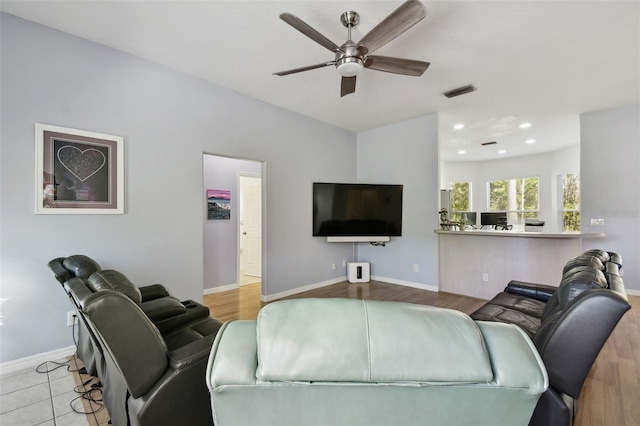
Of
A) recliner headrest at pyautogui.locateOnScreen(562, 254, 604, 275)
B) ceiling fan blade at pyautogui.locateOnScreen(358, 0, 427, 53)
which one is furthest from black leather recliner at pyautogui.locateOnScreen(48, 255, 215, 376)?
recliner headrest at pyautogui.locateOnScreen(562, 254, 604, 275)

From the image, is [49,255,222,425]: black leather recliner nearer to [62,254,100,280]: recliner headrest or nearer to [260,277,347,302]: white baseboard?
[62,254,100,280]: recliner headrest

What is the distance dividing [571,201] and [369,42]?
26.0 feet

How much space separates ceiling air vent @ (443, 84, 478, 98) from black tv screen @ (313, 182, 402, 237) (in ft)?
5.34

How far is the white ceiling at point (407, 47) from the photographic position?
89.1 inches

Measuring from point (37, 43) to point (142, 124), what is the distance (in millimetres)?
953

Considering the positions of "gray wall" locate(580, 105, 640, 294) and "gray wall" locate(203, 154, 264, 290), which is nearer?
"gray wall" locate(580, 105, 640, 294)

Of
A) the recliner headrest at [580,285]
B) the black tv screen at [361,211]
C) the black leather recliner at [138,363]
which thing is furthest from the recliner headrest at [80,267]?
the black tv screen at [361,211]

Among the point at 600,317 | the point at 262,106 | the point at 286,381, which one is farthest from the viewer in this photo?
A: the point at 262,106

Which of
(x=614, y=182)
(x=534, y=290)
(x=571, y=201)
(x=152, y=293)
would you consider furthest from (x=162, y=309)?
(x=571, y=201)

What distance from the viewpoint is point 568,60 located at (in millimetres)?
3010

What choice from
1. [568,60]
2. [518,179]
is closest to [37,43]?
[568,60]

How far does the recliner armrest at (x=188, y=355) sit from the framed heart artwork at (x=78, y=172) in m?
2.10

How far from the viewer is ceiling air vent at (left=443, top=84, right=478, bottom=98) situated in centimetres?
368

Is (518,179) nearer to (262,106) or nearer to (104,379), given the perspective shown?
(262,106)
